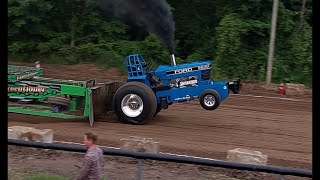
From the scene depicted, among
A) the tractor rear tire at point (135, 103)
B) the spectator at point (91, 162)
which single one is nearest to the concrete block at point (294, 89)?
the tractor rear tire at point (135, 103)

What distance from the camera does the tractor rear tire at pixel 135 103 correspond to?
12.2 m

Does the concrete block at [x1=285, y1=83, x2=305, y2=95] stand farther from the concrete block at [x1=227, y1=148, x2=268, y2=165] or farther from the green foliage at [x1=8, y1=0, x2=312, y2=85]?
the concrete block at [x1=227, y1=148, x2=268, y2=165]

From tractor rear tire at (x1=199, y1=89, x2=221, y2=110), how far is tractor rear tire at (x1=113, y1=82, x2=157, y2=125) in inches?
43.5

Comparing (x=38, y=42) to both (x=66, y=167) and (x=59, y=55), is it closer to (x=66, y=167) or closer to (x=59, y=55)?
(x=59, y=55)

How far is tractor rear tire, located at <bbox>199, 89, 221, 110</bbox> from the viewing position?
12125mm

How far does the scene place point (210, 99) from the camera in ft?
40.0

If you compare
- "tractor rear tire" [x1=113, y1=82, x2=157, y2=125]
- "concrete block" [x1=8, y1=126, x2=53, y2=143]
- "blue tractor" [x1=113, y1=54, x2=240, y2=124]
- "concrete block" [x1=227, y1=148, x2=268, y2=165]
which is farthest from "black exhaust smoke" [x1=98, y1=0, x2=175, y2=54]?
"concrete block" [x1=227, y1=148, x2=268, y2=165]

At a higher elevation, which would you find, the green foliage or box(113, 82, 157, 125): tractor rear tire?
the green foliage

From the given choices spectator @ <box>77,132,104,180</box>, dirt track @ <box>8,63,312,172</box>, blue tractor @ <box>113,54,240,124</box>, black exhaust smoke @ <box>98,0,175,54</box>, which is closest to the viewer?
spectator @ <box>77,132,104,180</box>

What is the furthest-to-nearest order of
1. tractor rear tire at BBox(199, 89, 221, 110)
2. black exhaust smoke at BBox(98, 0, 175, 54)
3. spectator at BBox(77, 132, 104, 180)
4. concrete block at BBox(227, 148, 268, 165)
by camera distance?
1. black exhaust smoke at BBox(98, 0, 175, 54)
2. tractor rear tire at BBox(199, 89, 221, 110)
3. concrete block at BBox(227, 148, 268, 165)
4. spectator at BBox(77, 132, 104, 180)

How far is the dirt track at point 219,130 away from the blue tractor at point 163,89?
404mm

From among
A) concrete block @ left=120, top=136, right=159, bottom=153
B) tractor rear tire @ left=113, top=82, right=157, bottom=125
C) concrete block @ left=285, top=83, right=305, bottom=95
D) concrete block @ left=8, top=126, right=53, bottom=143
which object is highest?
concrete block @ left=285, top=83, right=305, bottom=95

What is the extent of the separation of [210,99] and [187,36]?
45.9ft

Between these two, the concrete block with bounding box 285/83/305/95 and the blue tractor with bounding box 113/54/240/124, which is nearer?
the blue tractor with bounding box 113/54/240/124
